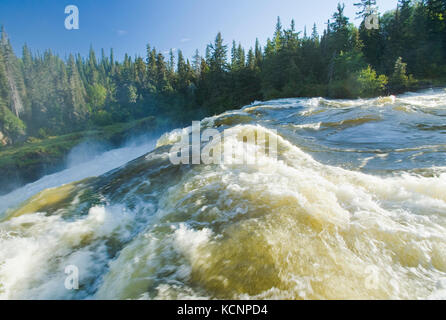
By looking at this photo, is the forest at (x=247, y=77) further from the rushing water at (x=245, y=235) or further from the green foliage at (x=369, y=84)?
the rushing water at (x=245, y=235)

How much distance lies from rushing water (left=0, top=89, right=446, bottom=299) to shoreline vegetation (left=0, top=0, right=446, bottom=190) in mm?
28747

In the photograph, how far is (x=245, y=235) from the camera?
3.00m

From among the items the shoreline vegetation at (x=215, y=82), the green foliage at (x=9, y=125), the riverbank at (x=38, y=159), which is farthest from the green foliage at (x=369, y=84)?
the green foliage at (x=9, y=125)

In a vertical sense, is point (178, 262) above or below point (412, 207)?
below

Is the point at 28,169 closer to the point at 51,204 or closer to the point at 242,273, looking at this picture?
the point at 51,204

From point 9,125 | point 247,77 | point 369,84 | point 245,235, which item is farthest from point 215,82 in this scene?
point 245,235

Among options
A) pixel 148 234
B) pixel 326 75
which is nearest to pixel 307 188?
pixel 148 234

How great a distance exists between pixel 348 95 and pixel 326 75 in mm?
11312

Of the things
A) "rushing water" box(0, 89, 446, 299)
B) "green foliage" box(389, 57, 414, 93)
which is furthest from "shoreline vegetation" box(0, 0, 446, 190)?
"rushing water" box(0, 89, 446, 299)

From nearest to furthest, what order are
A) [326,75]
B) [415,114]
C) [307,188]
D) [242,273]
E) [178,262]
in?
[242,273]
[178,262]
[307,188]
[415,114]
[326,75]

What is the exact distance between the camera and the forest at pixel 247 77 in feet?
104

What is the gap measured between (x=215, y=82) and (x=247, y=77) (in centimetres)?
795

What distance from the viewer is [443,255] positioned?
101 inches

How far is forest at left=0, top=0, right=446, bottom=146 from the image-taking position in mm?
31797
